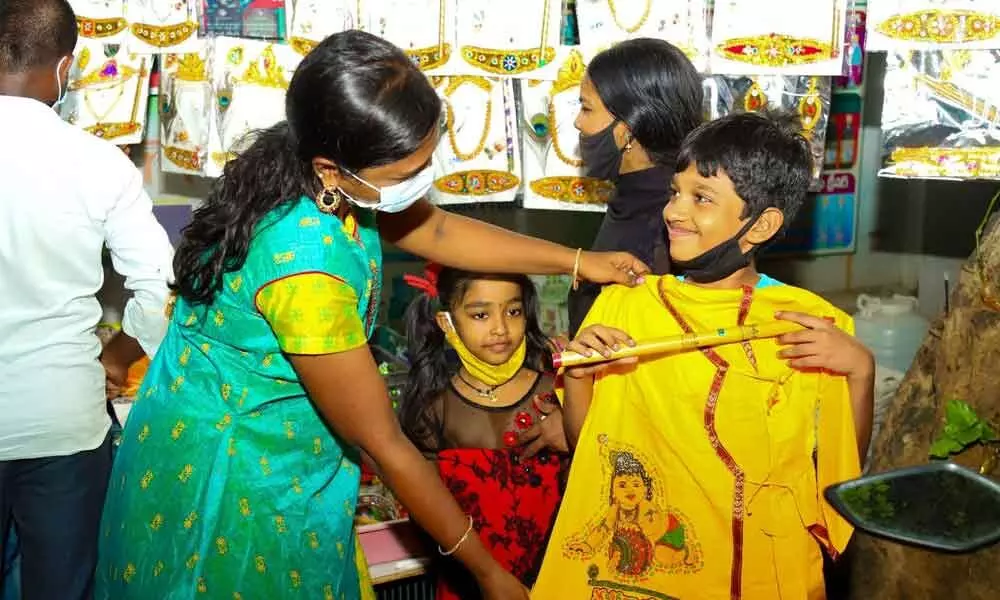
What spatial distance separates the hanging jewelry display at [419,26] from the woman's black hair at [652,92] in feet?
1.41

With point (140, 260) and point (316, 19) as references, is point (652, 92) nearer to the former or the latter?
point (316, 19)

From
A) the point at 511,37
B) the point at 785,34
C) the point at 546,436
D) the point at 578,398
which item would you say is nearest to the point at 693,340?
the point at 578,398

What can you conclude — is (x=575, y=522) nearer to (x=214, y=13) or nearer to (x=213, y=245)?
(x=213, y=245)

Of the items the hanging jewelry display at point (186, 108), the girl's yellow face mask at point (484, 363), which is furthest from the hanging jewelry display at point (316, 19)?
the girl's yellow face mask at point (484, 363)

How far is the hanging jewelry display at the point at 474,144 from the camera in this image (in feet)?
9.22

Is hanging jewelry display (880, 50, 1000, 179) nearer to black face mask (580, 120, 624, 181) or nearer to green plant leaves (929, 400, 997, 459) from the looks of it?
green plant leaves (929, 400, 997, 459)

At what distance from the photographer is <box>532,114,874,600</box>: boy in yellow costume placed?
2.01m

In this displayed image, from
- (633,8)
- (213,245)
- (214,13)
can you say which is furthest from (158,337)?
(633,8)

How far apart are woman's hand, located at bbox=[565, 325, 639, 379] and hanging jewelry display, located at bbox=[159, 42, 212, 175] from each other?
1.30m

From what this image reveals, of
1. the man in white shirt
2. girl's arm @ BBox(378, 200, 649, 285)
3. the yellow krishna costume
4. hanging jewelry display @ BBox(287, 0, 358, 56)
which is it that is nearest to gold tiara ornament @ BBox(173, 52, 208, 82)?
hanging jewelry display @ BBox(287, 0, 358, 56)

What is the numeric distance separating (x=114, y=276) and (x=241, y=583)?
1841 mm

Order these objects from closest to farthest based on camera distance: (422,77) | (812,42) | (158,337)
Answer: (422,77) < (158,337) < (812,42)

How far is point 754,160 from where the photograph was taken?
2082 millimetres

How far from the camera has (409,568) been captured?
9.46ft
